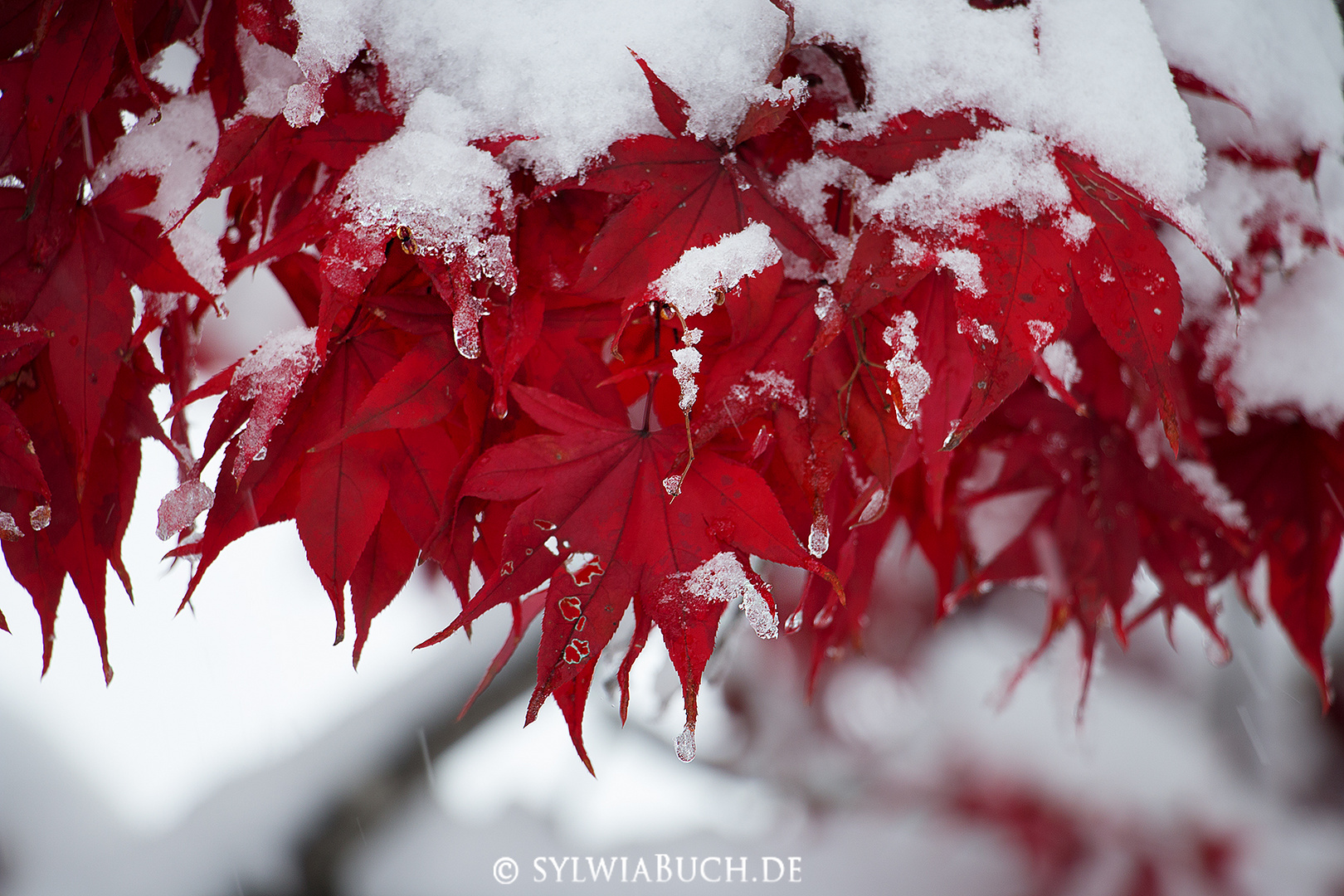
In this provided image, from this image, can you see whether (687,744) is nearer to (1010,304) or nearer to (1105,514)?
(1010,304)

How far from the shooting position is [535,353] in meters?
0.38

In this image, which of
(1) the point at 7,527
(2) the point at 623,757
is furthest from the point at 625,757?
(1) the point at 7,527

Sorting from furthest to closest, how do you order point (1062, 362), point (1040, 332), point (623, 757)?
point (623, 757) → point (1062, 362) → point (1040, 332)

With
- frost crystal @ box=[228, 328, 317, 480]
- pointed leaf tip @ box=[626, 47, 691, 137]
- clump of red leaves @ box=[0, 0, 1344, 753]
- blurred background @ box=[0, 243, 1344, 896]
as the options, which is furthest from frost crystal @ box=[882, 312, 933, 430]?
blurred background @ box=[0, 243, 1344, 896]

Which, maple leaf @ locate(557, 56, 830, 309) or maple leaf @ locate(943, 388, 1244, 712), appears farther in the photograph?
maple leaf @ locate(943, 388, 1244, 712)

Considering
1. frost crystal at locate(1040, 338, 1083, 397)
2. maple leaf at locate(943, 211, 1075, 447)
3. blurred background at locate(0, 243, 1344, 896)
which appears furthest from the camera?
blurred background at locate(0, 243, 1344, 896)

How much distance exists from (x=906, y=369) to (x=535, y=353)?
7.1 inches

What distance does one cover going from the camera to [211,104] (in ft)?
1.40

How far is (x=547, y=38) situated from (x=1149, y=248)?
30cm

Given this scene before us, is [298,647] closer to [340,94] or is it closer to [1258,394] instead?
[340,94]

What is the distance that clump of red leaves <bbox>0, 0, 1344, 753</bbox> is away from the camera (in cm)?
33

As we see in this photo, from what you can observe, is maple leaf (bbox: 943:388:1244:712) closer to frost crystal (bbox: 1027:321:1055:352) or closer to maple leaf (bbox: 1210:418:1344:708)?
maple leaf (bbox: 1210:418:1344:708)

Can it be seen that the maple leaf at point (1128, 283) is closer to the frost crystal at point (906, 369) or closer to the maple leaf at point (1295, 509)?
the frost crystal at point (906, 369)

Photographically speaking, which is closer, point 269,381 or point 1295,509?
point 269,381
